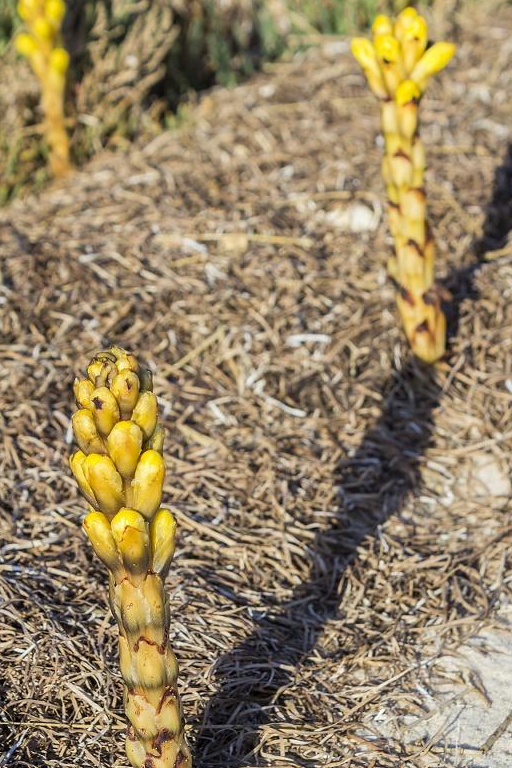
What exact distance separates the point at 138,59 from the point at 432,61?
74.6 inches

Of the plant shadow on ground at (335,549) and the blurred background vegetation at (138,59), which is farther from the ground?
the blurred background vegetation at (138,59)

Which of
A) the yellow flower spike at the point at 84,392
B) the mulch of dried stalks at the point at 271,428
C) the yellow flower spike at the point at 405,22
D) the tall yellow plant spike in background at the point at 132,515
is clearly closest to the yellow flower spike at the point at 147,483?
the tall yellow plant spike in background at the point at 132,515

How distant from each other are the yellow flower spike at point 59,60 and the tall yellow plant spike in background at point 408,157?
1.40 meters

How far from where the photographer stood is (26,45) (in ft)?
11.8

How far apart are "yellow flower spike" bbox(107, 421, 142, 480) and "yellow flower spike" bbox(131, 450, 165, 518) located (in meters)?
0.01

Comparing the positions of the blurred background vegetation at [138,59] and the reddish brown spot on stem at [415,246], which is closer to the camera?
the reddish brown spot on stem at [415,246]

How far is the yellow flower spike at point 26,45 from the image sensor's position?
11.7ft

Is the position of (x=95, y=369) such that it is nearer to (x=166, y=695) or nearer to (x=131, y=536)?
(x=131, y=536)

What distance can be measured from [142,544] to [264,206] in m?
2.14

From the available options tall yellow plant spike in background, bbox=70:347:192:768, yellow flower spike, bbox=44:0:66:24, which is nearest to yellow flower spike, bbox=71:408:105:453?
tall yellow plant spike in background, bbox=70:347:192:768

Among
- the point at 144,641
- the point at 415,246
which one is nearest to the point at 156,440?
the point at 144,641

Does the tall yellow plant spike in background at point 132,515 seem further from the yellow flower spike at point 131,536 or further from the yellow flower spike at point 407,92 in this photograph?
the yellow flower spike at point 407,92

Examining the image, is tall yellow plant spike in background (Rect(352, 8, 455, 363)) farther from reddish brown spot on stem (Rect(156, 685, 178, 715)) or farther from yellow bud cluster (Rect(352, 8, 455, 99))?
reddish brown spot on stem (Rect(156, 685, 178, 715))

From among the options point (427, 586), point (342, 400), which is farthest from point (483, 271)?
point (427, 586)
